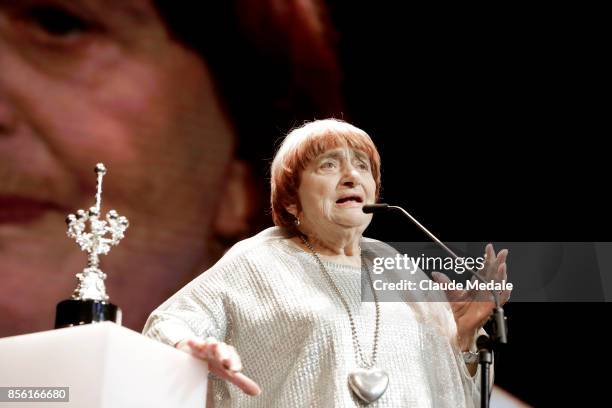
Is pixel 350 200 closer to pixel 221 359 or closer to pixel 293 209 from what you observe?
pixel 293 209

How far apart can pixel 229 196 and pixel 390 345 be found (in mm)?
1125

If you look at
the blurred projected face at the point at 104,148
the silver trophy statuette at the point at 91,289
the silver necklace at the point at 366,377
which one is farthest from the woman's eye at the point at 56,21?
the silver necklace at the point at 366,377

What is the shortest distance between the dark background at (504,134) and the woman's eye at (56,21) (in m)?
0.91

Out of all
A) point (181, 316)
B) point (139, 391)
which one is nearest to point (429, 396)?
point (181, 316)

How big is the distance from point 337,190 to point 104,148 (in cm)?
95

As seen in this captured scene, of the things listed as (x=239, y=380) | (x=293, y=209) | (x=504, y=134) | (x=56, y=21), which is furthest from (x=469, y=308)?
(x=56, y=21)

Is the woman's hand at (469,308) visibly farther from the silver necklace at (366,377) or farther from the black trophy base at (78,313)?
the black trophy base at (78,313)

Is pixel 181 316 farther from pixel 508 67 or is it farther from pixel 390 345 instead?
pixel 508 67

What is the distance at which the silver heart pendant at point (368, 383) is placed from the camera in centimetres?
168

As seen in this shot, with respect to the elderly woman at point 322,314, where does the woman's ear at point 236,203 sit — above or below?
above

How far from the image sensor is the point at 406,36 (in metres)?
3.08

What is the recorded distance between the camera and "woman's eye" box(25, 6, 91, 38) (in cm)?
265

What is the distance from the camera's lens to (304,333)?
69.0 inches

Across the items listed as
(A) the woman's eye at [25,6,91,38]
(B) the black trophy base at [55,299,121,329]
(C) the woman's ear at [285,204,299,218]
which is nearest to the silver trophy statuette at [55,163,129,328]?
(B) the black trophy base at [55,299,121,329]
